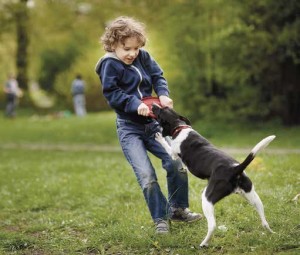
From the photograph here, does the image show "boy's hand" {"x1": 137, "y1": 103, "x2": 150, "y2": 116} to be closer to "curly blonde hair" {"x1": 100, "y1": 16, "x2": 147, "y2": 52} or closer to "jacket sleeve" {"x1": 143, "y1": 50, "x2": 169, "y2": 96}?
"jacket sleeve" {"x1": 143, "y1": 50, "x2": 169, "y2": 96}

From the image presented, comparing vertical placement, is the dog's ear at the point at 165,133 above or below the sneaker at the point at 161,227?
above

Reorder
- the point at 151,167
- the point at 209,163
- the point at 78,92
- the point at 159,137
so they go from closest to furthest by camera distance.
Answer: the point at 209,163
the point at 151,167
the point at 159,137
the point at 78,92

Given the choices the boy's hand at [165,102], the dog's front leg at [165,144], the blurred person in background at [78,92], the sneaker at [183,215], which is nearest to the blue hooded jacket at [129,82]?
the boy's hand at [165,102]

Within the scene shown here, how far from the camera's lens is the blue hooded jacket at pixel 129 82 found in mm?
5551

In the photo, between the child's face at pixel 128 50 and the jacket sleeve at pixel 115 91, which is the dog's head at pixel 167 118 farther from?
the child's face at pixel 128 50

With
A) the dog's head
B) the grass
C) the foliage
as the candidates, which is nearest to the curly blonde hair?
the dog's head

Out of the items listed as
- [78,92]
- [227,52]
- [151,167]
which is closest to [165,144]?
[151,167]

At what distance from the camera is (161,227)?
18.4 feet

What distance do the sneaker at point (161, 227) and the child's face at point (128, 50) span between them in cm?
174

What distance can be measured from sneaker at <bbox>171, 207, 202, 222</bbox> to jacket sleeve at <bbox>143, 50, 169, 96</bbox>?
4.36ft

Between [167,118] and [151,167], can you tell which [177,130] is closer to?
[167,118]

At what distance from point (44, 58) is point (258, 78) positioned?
19.9m

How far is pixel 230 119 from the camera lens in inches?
718

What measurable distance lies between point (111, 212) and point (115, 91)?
7.04ft
